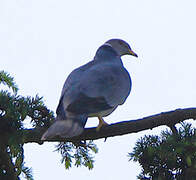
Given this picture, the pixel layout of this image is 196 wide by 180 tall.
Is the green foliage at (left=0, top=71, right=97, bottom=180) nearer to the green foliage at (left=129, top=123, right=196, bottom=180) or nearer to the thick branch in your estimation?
the thick branch

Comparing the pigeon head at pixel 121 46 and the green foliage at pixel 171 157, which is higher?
the pigeon head at pixel 121 46

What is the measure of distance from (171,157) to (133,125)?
24.7 inches

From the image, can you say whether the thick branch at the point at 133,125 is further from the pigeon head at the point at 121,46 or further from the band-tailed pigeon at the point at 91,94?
the pigeon head at the point at 121,46

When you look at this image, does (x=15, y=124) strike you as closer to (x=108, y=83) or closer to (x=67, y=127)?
(x=67, y=127)

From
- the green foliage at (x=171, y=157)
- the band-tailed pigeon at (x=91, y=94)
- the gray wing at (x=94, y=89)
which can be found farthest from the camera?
the gray wing at (x=94, y=89)

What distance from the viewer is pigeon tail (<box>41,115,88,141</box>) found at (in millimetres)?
3746

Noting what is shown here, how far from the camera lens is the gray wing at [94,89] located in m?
4.64

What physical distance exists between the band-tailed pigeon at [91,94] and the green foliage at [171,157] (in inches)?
27.6

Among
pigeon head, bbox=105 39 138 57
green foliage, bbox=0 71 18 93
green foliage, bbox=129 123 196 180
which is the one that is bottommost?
green foliage, bbox=129 123 196 180

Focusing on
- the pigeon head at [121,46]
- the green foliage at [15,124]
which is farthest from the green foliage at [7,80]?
the pigeon head at [121,46]

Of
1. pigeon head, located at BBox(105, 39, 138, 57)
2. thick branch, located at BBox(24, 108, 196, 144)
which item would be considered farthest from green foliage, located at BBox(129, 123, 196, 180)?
pigeon head, located at BBox(105, 39, 138, 57)

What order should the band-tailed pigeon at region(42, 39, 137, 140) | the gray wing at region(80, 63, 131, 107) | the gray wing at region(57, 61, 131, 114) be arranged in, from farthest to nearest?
the gray wing at region(80, 63, 131, 107) → the gray wing at region(57, 61, 131, 114) → the band-tailed pigeon at region(42, 39, 137, 140)

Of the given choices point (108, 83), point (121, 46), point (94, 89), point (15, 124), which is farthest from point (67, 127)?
point (121, 46)

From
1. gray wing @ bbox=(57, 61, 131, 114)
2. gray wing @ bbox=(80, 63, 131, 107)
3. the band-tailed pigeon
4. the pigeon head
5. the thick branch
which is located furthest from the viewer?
the pigeon head
